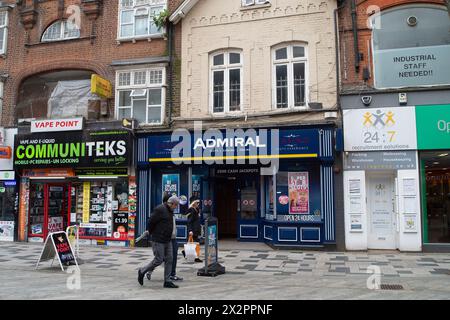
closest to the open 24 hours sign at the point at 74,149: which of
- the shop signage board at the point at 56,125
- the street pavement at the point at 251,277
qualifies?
the shop signage board at the point at 56,125

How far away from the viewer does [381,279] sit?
9242 millimetres

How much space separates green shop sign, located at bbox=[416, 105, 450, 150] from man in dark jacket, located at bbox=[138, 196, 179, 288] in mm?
8342

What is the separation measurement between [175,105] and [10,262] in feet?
23.9

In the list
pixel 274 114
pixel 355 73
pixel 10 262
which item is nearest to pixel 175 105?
pixel 274 114

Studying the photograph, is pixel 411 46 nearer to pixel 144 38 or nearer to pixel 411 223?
pixel 411 223

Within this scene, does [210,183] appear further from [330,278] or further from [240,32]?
[330,278]

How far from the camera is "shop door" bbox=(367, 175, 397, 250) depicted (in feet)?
44.0

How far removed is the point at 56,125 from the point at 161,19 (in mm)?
5529

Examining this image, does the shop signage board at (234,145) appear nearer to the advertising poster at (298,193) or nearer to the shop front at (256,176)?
the shop front at (256,176)

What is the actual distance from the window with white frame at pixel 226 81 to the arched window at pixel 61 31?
19.9 feet

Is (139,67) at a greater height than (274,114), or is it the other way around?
(139,67)

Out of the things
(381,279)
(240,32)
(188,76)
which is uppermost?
(240,32)

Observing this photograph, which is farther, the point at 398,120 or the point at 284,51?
the point at 284,51

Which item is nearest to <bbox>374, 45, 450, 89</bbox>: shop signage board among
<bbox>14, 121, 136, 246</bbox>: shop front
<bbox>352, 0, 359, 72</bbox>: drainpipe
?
<bbox>352, 0, 359, 72</bbox>: drainpipe
